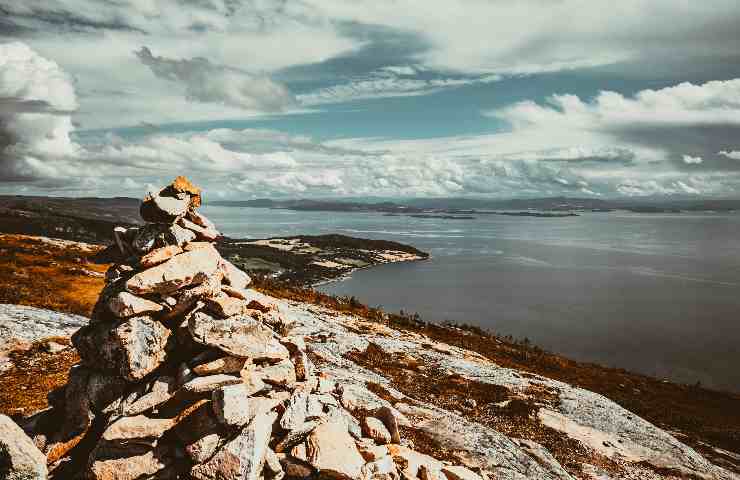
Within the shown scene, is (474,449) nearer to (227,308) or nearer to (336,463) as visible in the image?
(336,463)

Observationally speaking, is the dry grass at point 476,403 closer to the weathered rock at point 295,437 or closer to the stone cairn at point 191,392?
the stone cairn at point 191,392

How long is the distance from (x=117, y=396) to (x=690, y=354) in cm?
11718

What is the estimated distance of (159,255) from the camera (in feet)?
57.5

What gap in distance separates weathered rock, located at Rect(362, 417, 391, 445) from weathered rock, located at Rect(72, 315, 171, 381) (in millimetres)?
8970

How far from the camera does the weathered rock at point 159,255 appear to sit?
17250 millimetres

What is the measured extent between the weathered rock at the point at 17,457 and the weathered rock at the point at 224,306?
6620 mm

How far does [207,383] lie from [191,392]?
63 centimetres

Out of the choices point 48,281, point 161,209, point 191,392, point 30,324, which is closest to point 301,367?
point 191,392

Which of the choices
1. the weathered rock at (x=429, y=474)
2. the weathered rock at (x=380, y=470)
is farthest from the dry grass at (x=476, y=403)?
the weathered rock at (x=380, y=470)

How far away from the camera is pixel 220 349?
15.9 m

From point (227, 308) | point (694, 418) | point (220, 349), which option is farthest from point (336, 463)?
point (694, 418)

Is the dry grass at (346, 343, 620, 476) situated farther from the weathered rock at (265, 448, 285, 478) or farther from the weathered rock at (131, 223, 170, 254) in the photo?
the weathered rock at (131, 223, 170, 254)

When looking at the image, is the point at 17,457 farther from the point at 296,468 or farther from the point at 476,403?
the point at 476,403

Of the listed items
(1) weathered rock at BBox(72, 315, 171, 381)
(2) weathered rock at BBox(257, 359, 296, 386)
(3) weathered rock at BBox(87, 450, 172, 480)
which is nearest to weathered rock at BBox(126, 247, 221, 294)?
(1) weathered rock at BBox(72, 315, 171, 381)
